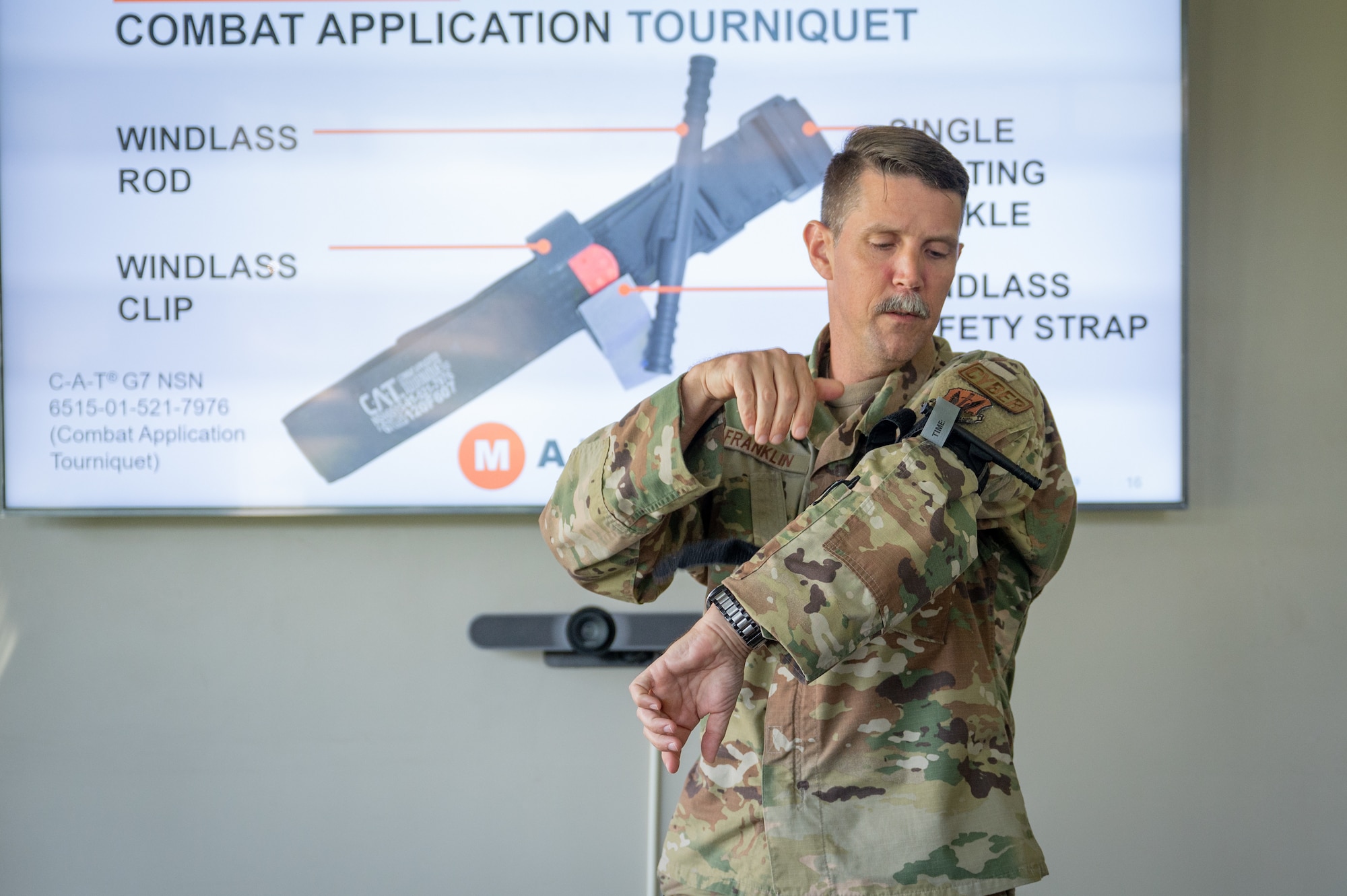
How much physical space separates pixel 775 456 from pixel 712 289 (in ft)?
3.86

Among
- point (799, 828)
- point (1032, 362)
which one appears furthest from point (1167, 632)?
point (799, 828)

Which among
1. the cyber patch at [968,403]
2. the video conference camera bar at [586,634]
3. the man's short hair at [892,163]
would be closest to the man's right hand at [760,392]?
the cyber patch at [968,403]

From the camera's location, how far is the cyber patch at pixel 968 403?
0.87 meters

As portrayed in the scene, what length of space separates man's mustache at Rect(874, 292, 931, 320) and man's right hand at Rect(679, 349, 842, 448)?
0.11 meters

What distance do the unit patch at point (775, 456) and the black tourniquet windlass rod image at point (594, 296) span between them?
3.77 feet

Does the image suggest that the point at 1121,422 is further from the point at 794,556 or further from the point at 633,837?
the point at 794,556

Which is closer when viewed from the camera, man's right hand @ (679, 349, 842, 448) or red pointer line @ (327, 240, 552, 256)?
man's right hand @ (679, 349, 842, 448)

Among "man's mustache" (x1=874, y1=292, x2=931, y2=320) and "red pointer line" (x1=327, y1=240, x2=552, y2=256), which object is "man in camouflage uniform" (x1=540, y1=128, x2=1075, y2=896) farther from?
"red pointer line" (x1=327, y1=240, x2=552, y2=256)

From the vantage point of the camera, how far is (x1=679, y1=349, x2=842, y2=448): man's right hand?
88 centimetres

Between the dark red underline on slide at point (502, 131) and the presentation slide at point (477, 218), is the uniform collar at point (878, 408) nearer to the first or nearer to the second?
the presentation slide at point (477, 218)

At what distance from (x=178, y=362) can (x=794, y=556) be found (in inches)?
68.4

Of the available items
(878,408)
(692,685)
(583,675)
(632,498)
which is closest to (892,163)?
(878,408)

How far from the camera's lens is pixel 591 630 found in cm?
210

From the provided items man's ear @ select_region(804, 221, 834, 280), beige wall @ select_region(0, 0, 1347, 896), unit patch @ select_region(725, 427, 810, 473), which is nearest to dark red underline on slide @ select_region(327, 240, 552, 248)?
beige wall @ select_region(0, 0, 1347, 896)
